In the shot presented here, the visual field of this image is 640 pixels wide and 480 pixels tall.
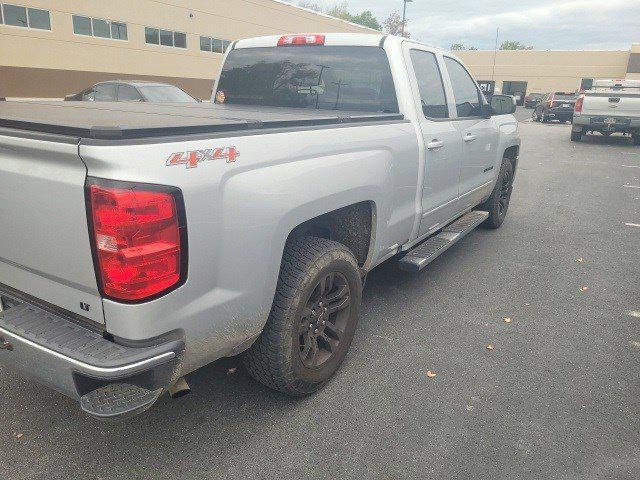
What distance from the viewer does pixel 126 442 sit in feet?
8.31

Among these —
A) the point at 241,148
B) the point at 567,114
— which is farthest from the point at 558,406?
the point at 567,114

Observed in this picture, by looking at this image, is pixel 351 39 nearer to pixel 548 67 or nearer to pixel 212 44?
pixel 212 44

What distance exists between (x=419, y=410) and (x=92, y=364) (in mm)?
1776

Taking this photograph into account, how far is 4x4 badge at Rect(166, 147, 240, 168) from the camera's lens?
1894 mm

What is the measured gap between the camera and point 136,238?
1841mm

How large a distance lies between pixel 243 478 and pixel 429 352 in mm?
1618

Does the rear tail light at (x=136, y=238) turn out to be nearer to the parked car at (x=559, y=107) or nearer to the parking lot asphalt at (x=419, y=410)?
the parking lot asphalt at (x=419, y=410)

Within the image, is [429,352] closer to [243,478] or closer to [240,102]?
[243,478]

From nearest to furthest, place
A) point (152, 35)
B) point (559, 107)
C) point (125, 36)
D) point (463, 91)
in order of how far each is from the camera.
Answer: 1. point (463, 91)
2. point (559, 107)
3. point (125, 36)
4. point (152, 35)

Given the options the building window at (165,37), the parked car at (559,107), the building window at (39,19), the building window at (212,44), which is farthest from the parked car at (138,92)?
the building window at (212,44)

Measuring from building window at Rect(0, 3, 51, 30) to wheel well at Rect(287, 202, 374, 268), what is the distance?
24433mm

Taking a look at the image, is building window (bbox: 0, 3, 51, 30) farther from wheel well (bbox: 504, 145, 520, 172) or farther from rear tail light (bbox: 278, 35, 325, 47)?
wheel well (bbox: 504, 145, 520, 172)

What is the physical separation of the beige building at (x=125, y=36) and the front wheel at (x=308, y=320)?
78.5 ft

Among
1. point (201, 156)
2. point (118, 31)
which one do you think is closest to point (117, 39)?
point (118, 31)
